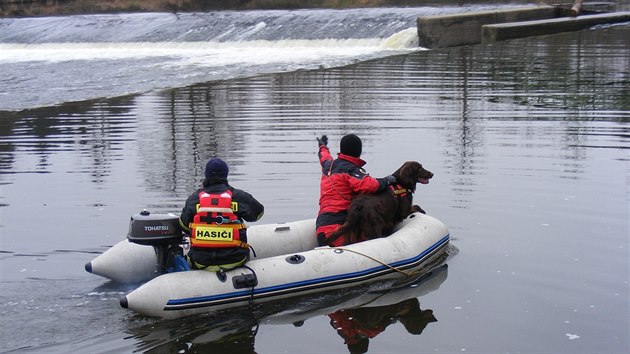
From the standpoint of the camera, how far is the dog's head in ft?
31.7

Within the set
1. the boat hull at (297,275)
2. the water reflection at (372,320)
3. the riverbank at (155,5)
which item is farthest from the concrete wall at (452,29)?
the water reflection at (372,320)

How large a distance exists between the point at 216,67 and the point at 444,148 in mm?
15191

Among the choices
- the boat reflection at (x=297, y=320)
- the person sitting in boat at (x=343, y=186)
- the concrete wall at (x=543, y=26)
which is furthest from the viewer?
the concrete wall at (x=543, y=26)

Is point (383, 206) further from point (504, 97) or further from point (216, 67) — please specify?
point (216, 67)

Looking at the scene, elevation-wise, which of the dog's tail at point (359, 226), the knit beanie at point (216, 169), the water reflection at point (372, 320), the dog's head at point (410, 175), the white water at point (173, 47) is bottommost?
the water reflection at point (372, 320)

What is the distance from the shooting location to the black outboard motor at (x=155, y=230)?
8.18 m

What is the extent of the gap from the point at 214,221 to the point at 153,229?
562mm

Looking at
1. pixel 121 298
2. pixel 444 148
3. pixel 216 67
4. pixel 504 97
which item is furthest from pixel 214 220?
pixel 216 67

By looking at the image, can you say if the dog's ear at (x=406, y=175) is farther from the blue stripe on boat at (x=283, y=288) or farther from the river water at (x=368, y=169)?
the river water at (x=368, y=169)

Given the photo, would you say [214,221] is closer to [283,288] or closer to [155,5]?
[283,288]

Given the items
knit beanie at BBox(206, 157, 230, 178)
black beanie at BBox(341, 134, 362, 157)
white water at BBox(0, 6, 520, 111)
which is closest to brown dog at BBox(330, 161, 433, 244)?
black beanie at BBox(341, 134, 362, 157)

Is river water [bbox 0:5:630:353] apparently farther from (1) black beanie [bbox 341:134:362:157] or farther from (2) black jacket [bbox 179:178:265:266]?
(1) black beanie [bbox 341:134:362:157]

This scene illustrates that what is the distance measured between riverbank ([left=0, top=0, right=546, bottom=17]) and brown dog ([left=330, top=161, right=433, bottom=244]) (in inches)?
1097

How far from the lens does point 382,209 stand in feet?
31.1
